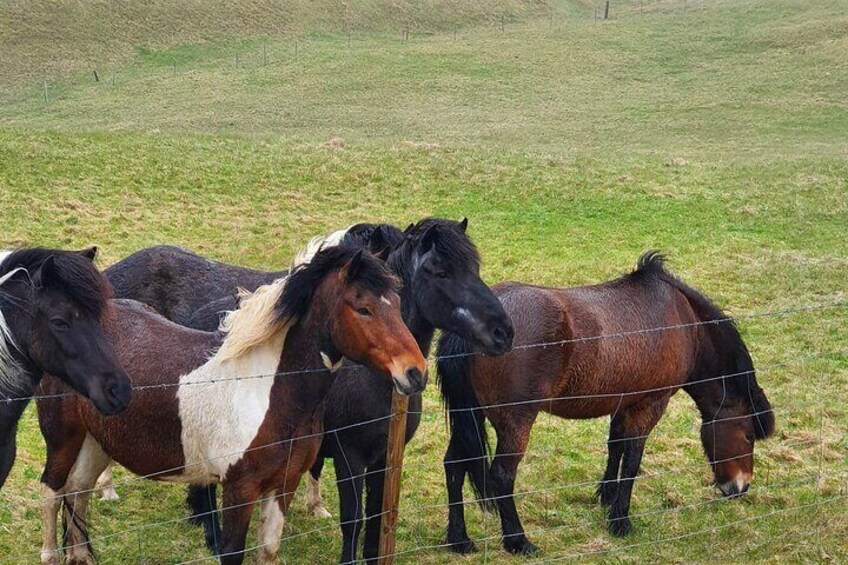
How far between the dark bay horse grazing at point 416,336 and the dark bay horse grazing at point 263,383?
27.7 inches

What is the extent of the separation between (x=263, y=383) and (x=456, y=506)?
2.30 meters

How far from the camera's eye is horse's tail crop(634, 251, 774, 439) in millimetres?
7758

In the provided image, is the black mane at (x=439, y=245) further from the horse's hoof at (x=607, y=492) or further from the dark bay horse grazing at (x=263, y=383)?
the horse's hoof at (x=607, y=492)

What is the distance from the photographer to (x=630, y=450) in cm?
745

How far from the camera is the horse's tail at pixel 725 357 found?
776cm

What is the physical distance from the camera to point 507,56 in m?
43.5

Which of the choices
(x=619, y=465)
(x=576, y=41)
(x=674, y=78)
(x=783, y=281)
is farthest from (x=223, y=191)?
(x=576, y=41)

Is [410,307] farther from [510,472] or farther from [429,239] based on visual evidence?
[510,472]

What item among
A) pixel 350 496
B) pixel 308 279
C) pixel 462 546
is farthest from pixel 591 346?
pixel 308 279

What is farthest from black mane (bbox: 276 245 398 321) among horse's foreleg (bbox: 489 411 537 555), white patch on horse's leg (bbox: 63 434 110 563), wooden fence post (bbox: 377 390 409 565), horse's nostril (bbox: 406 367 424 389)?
horse's foreleg (bbox: 489 411 537 555)

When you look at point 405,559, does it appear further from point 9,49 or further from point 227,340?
point 9,49

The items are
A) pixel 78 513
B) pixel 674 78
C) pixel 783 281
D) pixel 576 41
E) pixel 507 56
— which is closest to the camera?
pixel 78 513

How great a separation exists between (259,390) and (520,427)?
231cm

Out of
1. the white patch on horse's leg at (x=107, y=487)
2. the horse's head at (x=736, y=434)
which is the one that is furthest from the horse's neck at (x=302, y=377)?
the horse's head at (x=736, y=434)
